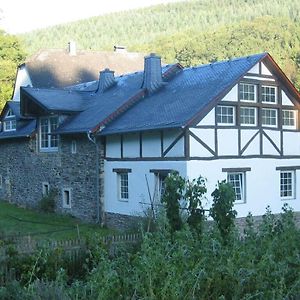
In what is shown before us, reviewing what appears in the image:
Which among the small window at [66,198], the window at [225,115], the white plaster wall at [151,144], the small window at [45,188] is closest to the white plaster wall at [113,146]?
the white plaster wall at [151,144]

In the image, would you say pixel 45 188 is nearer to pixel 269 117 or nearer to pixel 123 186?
pixel 123 186

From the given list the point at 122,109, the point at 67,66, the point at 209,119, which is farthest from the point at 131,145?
the point at 67,66

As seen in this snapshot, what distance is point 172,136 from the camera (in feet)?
62.0

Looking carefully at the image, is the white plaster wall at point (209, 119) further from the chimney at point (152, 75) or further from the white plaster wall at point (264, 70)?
the chimney at point (152, 75)

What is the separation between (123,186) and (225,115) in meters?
4.50

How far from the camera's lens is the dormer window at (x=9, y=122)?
1139 inches

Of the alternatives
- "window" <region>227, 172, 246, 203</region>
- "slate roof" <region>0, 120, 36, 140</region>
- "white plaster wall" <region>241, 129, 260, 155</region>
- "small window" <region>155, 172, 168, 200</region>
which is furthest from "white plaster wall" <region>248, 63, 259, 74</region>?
"slate roof" <region>0, 120, 36, 140</region>

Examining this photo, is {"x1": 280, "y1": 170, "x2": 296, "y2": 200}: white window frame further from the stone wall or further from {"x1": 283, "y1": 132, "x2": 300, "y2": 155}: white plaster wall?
the stone wall

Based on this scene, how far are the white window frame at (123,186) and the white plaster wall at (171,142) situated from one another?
2.54 m

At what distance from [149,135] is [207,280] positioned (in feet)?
43.3

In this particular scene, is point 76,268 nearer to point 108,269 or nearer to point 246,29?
point 108,269

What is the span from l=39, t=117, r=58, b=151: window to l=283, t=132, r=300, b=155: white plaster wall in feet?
30.0

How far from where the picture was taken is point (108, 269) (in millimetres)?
6859

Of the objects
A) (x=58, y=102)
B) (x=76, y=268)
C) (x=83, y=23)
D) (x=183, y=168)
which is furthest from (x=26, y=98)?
(x=83, y=23)
